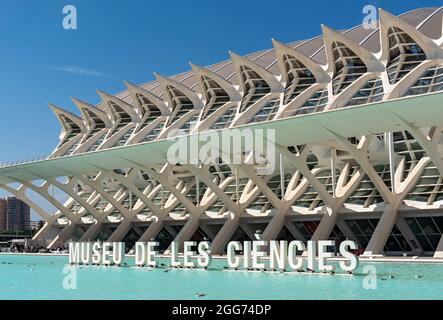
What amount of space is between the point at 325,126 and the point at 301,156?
635cm

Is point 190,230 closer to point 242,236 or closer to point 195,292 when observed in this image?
point 242,236

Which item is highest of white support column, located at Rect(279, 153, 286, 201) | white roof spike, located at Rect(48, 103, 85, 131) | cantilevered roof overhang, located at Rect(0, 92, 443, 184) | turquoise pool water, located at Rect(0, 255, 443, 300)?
white roof spike, located at Rect(48, 103, 85, 131)

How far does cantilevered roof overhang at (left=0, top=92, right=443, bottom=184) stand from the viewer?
24391 millimetres

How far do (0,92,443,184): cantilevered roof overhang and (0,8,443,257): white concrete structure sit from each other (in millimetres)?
74

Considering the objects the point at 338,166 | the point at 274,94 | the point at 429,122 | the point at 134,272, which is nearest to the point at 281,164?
the point at 338,166

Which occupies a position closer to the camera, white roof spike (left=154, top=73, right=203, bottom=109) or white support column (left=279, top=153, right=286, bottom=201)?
white support column (left=279, top=153, right=286, bottom=201)

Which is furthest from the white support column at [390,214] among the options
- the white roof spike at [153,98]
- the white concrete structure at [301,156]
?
the white roof spike at [153,98]

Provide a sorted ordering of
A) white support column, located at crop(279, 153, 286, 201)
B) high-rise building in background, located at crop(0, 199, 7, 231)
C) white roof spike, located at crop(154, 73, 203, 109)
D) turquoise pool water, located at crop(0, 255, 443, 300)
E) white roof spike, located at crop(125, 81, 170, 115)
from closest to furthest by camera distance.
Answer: turquoise pool water, located at crop(0, 255, 443, 300), white support column, located at crop(279, 153, 286, 201), white roof spike, located at crop(154, 73, 203, 109), white roof spike, located at crop(125, 81, 170, 115), high-rise building in background, located at crop(0, 199, 7, 231)

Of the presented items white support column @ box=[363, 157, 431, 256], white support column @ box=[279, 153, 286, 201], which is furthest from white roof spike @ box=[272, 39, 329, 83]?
white support column @ box=[363, 157, 431, 256]

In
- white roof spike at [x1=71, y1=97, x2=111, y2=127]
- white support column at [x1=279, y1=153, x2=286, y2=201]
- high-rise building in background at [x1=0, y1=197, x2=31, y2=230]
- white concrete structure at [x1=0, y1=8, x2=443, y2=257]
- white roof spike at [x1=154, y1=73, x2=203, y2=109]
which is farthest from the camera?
high-rise building in background at [x1=0, y1=197, x2=31, y2=230]

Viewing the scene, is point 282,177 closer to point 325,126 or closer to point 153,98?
point 325,126

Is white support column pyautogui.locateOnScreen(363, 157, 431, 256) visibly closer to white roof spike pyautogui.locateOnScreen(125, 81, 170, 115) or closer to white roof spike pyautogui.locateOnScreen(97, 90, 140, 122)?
white roof spike pyautogui.locateOnScreen(125, 81, 170, 115)

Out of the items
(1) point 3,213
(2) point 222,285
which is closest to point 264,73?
(2) point 222,285
